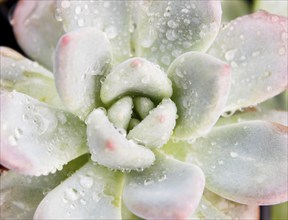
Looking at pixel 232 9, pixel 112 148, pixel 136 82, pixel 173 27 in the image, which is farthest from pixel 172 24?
pixel 232 9

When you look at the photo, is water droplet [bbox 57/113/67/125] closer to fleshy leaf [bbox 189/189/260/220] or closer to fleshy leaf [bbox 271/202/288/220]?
fleshy leaf [bbox 189/189/260/220]

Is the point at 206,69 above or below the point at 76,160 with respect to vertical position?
above

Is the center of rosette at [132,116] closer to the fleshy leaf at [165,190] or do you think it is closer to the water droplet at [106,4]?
the fleshy leaf at [165,190]

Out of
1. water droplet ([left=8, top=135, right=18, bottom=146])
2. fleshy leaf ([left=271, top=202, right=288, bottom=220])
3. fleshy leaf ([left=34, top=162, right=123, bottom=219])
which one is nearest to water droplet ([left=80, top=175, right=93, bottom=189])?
fleshy leaf ([left=34, top=162, right=123, bottom=219])

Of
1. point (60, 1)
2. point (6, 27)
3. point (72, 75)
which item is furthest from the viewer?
point (6, 27)

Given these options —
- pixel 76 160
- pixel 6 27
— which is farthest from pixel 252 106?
pixel 6 27

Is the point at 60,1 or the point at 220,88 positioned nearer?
the point at 220,88

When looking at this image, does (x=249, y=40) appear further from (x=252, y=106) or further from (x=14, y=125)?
(x=14, y=125)
